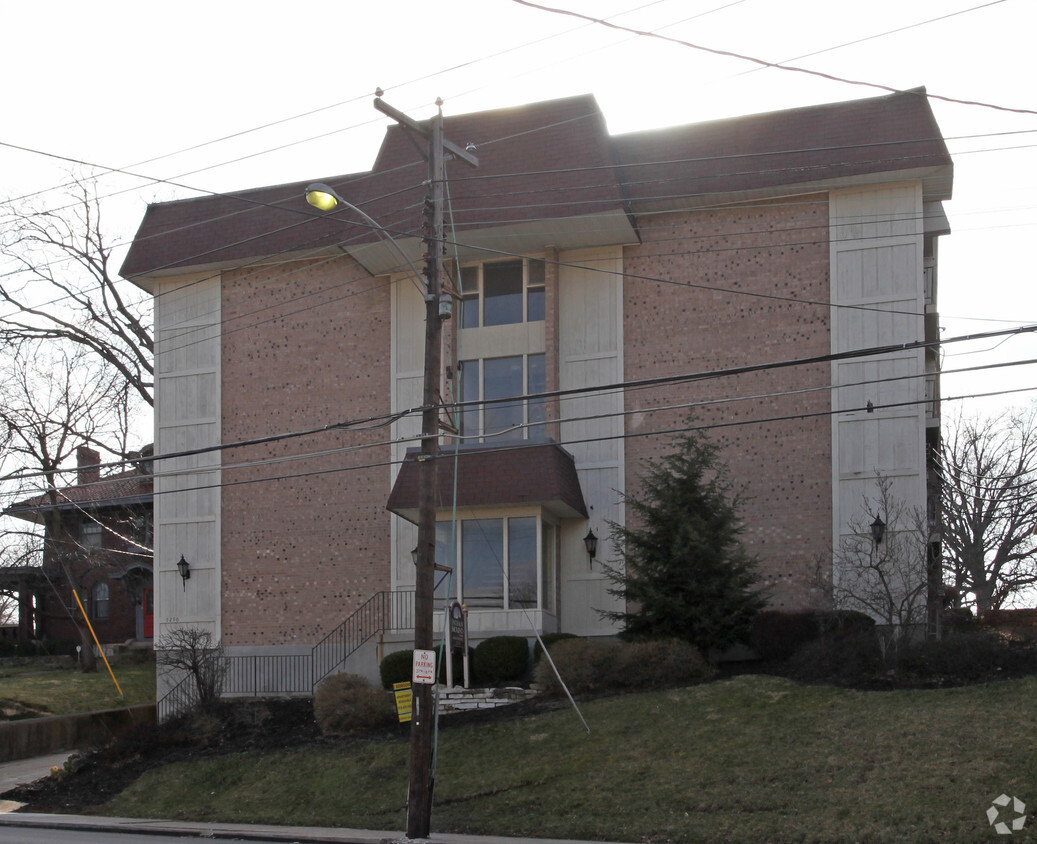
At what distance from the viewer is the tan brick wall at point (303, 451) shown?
2658 cm

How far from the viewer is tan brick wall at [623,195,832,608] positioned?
77.5ft

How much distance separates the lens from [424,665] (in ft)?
49.3

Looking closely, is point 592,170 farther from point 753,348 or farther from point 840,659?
point 840,659

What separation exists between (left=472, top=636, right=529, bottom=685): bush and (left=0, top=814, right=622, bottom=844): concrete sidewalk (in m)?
6.17

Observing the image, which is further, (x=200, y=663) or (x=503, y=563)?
(x=503, y=563)

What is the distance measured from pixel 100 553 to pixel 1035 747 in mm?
31472

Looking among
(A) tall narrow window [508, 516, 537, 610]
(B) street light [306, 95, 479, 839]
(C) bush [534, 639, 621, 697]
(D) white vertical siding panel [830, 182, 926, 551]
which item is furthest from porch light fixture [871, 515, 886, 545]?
(B) street light [306, 95, 479, 839]

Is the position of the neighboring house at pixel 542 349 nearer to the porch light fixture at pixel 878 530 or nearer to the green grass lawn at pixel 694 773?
the porch light fixture at pixel 878 530

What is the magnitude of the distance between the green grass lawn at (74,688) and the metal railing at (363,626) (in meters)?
9.10

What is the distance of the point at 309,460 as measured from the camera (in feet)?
89.2

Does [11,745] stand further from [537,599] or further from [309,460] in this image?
[537,599]

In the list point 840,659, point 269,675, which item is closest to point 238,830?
point 269,675

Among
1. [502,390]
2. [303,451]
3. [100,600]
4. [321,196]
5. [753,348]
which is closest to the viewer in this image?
[321,196]

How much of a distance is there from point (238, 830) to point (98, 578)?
30378 millimetres
